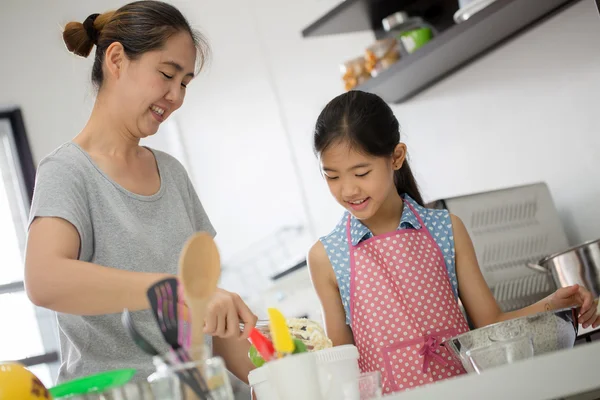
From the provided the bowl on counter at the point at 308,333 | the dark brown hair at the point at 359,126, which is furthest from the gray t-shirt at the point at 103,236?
the dark brown hair at the point at 359,126

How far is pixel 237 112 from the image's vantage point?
4.03 metres

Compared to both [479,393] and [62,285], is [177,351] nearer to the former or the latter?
[479,393]

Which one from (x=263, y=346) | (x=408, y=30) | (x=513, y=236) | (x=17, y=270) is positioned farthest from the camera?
(x=17, y=270)

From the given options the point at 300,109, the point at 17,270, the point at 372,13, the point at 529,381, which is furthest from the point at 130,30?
the point at 17,270

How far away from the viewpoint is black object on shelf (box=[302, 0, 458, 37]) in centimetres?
236

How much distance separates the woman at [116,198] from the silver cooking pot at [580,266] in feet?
2.45

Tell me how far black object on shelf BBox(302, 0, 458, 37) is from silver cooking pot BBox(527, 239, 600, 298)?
95cm

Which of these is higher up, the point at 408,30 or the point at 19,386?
the point at 408,30

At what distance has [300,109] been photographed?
11.4 feet

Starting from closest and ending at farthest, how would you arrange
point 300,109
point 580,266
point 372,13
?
point 580,266 < point 372,13 < point 300,109

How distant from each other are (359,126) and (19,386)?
36.5 inches

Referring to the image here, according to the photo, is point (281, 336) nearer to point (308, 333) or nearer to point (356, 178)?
point (308, 333)

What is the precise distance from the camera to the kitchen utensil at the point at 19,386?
27.0 inches

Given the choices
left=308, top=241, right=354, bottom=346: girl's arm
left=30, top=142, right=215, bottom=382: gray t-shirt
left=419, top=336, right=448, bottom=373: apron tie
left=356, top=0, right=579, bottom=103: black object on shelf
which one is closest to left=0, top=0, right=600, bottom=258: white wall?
left=356, top=0, right=579, bottom=103: black object on shelf
